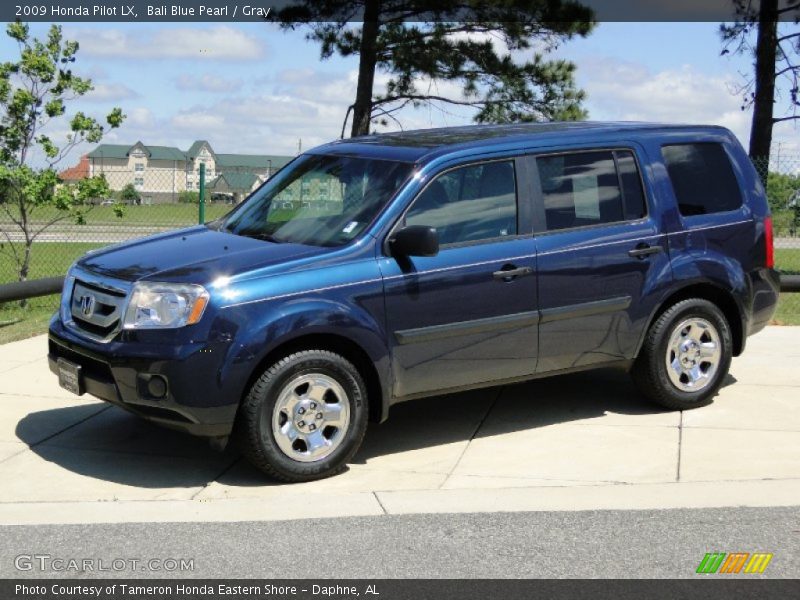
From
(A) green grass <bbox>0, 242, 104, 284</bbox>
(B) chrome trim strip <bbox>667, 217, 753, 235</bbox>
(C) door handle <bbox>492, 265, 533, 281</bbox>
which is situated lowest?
(A) green grass <bbox>0, 242, 104, 284</bbox>

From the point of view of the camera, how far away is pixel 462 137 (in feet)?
24.0

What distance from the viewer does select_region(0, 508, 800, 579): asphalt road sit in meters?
4.97

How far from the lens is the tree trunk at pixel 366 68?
66.7 ft

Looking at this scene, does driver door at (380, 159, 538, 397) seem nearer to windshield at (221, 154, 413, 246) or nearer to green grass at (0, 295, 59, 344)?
windshield at (221, 154, 413, 246)

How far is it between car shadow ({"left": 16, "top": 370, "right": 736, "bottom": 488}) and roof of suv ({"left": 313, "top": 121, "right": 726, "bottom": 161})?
1.83 metres

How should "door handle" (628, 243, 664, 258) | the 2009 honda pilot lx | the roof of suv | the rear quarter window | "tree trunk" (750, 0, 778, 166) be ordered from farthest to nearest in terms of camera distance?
"tree trunk" (750, 0, 778, 166)
the rear quarter window
"door handle" (628, 243, 664, 258)
the roof of suv
the 2009 honda pilot lx

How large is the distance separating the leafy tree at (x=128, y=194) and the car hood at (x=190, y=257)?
10.4 m

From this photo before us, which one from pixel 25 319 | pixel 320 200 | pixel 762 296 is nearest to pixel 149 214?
pixel 25 319

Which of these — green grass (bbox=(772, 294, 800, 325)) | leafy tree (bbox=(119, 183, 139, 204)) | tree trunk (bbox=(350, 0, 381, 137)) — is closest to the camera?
green grass (bbox=(772, 294, 800, 325))

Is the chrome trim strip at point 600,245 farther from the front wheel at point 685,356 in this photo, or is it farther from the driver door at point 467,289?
the front wheel at point 685,356

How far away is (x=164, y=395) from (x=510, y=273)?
2.18 m

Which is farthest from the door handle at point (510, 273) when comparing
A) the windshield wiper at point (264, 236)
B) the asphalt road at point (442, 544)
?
the asphalt road at point (442, 544)

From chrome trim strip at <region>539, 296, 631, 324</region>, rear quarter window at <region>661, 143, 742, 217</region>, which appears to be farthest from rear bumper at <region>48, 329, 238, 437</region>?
rear quarter window at <region>661, 143, 742, 217</region>
